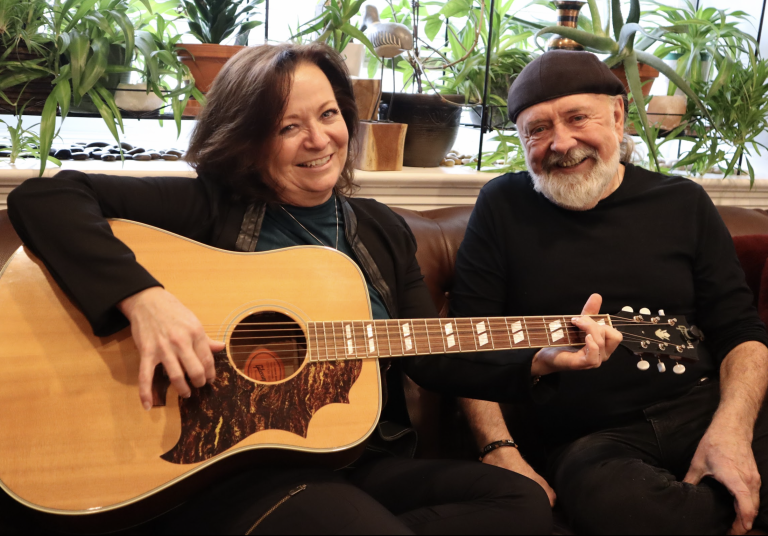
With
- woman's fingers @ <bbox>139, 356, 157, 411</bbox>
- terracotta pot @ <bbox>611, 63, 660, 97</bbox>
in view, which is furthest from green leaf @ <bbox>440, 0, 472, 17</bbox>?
woman's fingers @ <bbox>139, 356, 157, 411</bbox>

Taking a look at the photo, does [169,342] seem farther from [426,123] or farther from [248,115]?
[426,123]

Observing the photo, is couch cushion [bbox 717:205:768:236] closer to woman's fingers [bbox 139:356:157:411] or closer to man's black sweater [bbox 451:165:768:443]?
man's black sweater [bbox 451:165:768:443]

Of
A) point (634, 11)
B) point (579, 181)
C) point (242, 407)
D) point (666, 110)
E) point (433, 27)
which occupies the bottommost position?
point (242, 407)

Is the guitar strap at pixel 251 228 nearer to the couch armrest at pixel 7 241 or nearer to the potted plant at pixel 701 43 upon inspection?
the couch armrest at pixel 7 241

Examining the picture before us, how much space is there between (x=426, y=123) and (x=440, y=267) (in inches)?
22.9

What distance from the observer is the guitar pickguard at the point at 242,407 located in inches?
43.2

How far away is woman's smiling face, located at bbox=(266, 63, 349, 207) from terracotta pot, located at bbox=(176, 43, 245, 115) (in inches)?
23.0

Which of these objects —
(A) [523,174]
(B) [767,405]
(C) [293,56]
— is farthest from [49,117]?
(B) [767,405]

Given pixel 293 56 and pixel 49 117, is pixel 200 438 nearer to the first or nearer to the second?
pixel 293 56

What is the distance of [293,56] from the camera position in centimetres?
142

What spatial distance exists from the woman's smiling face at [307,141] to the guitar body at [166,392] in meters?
0.21

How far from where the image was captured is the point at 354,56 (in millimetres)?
2156

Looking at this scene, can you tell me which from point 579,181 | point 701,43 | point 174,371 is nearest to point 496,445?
point 579,181

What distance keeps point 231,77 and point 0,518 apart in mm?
980
